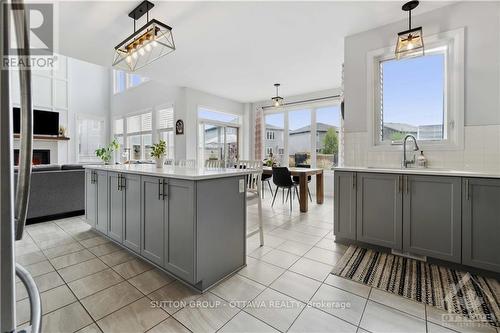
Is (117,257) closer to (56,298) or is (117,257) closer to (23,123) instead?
(56,298)

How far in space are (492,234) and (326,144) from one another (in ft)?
13.6

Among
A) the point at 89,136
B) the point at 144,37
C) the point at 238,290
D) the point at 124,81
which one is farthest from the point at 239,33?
the point at 89,136

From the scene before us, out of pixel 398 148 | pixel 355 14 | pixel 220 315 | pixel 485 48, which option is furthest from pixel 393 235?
pixel 355 14

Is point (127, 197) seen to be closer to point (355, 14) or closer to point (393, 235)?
point (393, 235)

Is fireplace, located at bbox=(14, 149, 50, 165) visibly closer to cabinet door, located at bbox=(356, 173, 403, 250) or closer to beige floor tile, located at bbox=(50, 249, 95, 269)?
beige floor tile, located at bbox=(50, 249, 95, 269)

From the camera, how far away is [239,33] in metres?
3.16

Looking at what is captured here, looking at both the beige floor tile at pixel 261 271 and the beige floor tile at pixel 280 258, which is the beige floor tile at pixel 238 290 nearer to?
the beige floor tile at pixel 261 271

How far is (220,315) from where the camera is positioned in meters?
1.58

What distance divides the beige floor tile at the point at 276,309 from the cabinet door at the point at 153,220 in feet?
2.94

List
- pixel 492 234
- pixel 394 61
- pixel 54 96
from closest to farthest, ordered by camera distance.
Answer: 1. pixel 492 234
2. pixel 394 61
3. pixel 54 96

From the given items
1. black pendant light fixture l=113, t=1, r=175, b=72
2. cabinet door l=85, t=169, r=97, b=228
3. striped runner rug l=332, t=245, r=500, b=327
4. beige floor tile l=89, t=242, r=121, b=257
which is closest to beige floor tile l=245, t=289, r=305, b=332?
striped runner rug l=332, t=245, r=500, b=327

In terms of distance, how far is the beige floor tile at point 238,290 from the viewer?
175cm

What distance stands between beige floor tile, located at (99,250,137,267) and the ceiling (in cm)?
274

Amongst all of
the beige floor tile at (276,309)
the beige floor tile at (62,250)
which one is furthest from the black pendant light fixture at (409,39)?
the beige floor tile at (62,250)
